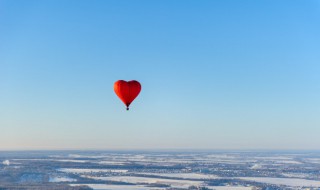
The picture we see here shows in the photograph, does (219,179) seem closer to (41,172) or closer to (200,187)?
(200,187)

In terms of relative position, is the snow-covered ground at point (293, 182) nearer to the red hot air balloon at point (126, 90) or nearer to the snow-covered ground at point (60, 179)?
the snow-covered ground at point (60, 179)

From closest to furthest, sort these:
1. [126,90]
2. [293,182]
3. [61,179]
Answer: [126,90], [293,182], [61,179]

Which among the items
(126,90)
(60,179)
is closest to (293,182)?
(60,179)

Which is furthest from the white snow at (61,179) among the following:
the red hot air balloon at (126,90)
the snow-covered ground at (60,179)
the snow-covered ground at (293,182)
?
the red hot air balloon at (126,90)

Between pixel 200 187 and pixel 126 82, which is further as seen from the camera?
pixel 200 187

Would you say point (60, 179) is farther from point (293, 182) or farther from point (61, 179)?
point (293, 182)

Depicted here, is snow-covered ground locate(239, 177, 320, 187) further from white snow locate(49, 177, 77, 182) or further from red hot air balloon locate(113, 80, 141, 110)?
red hot air balloon locate(113, 80, 141, 110)

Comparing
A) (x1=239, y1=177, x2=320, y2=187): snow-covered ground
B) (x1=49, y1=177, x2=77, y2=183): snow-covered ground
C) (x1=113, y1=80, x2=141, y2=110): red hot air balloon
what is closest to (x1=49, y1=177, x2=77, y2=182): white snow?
(x1=49, y1=177, x2=77, y2=183): snow-covered ground

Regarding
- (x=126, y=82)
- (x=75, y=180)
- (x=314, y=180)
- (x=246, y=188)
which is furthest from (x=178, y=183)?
(x=126, y=82)
